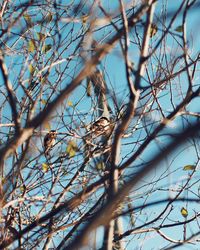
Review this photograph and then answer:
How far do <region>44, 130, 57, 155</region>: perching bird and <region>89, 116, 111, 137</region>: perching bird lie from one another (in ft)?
0.92

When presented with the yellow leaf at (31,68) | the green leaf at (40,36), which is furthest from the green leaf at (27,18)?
the yellow leaf at (31,68)

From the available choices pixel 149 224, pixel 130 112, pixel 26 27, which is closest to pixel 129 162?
pixel 130 112

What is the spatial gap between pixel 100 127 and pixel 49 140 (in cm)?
41

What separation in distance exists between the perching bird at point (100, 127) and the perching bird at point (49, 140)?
28cm

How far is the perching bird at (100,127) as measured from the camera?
137 inches

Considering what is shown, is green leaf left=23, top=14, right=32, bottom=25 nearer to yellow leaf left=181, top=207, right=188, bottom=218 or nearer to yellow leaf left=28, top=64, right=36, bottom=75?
yellow leaf left=28, top=64, right=36, bottom=75

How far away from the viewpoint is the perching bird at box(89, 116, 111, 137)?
3490 mm

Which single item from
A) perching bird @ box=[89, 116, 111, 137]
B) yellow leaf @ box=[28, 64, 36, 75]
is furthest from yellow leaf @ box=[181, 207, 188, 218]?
yellow leaf @ box=[28, 64, 36, 75]

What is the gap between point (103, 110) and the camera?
3.65 metres

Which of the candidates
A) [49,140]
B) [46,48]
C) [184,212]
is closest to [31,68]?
[46,48]

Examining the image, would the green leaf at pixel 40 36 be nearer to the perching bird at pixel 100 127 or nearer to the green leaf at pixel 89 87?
Answer: the green leaf at pixel 89 87

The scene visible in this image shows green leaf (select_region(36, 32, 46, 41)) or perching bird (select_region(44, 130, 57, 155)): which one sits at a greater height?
green leaf (select_region(36, 32, 46, 41))

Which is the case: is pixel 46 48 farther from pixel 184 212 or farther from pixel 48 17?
pixel 184 212

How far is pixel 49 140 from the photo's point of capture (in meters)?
3.71
